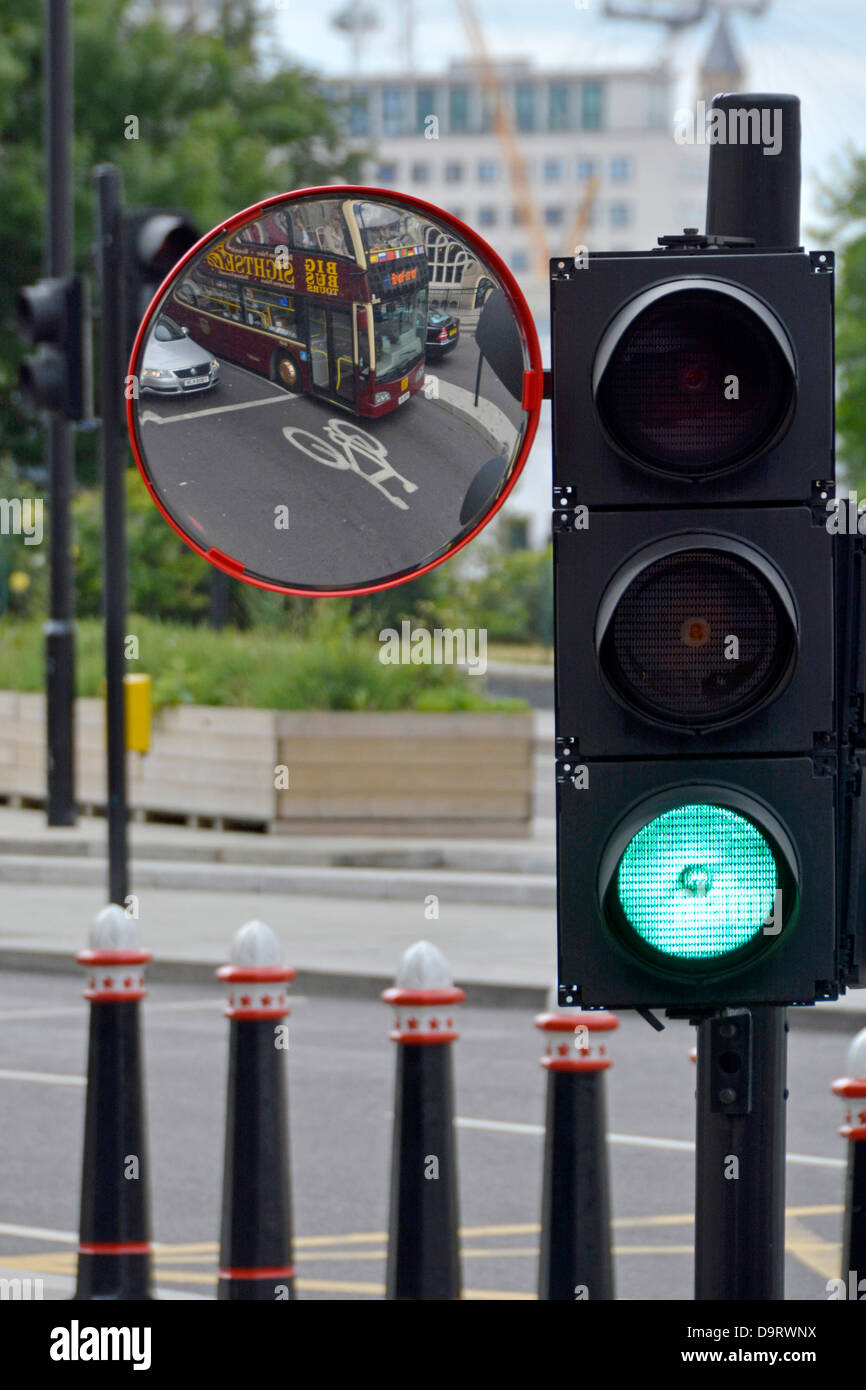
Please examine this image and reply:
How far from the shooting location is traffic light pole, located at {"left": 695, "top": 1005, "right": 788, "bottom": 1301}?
2924mm

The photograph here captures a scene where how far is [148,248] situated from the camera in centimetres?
1003

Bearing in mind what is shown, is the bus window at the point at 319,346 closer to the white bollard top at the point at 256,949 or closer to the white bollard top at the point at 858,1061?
the white bollard top at the point at 858,1061

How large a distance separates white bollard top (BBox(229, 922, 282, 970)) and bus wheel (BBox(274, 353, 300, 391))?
2.60 m

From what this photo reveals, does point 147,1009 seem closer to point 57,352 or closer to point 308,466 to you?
point 57,352

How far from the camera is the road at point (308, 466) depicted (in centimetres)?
283

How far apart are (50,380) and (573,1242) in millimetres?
7890

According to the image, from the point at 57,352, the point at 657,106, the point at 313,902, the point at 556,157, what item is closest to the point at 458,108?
the point at 556,157

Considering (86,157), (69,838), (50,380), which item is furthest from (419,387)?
(86,157)

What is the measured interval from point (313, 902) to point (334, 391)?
36.4ft

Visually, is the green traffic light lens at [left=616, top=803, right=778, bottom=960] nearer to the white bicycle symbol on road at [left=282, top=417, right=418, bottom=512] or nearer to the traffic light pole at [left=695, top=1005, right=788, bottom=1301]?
the traffic light pole at [left=695, top=1005, right=788, bottom=1301]

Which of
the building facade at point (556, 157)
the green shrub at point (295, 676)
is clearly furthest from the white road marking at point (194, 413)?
the building facade at point (556, 157)

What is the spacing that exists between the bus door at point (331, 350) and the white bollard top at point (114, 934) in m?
2.74
